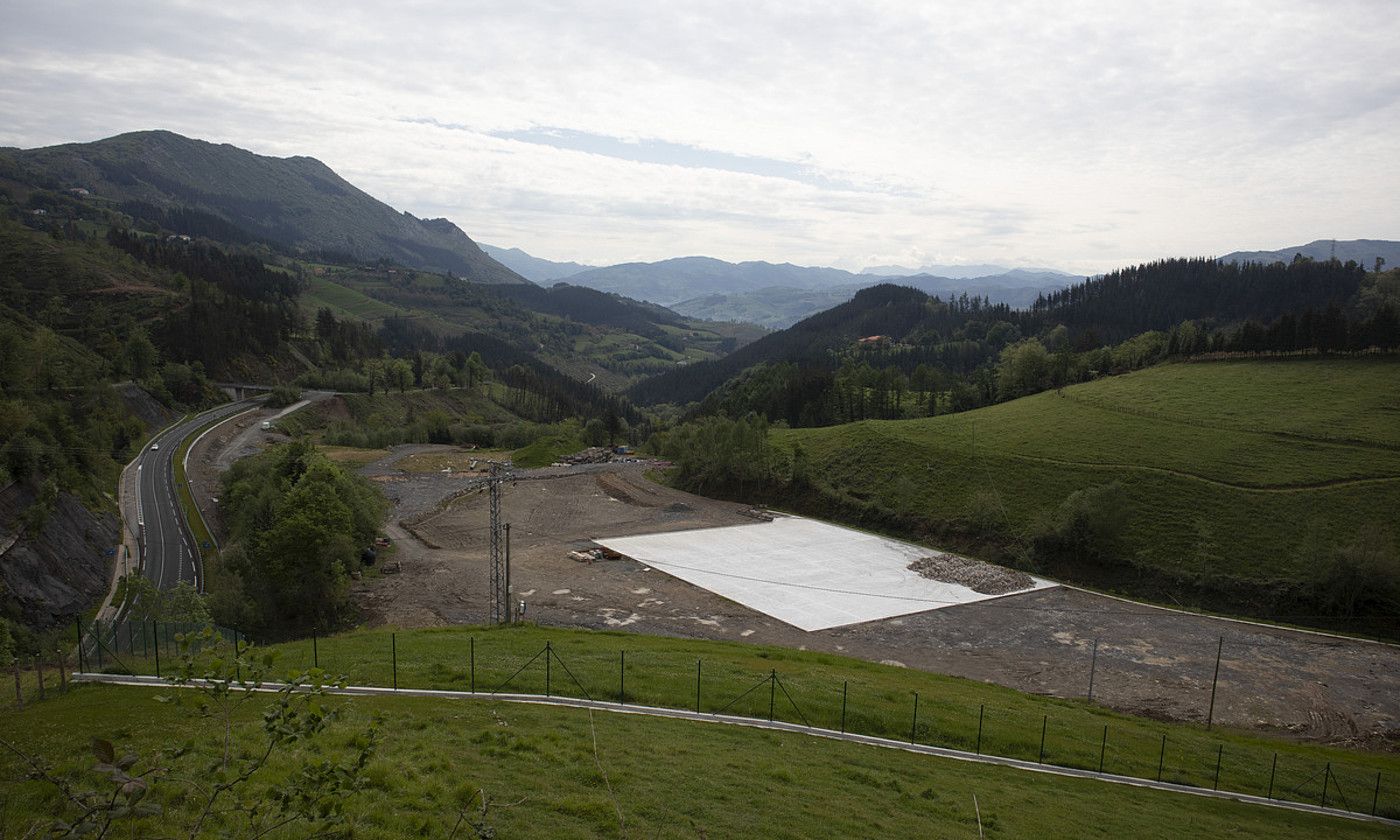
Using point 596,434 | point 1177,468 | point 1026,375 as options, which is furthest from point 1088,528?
point 596,434

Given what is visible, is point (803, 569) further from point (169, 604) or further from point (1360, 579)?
point (169, 604)

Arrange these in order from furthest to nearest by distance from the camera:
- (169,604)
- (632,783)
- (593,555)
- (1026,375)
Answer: (1026,375) → (593,555) → (169,604) → (632,783)

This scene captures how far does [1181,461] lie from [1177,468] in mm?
1508

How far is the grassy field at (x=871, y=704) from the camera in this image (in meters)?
24.9

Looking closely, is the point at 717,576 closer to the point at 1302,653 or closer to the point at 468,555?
the point at 468,555

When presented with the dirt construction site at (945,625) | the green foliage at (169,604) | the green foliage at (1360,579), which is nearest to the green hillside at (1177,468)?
the green foliage at (1360,579)

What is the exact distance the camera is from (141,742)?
611 inches

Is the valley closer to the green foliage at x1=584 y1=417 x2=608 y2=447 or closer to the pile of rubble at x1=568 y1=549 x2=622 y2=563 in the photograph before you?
the pile of rubble at x1=568 y1=549 x2=622 y2=563

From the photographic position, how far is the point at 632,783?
55.0 feet

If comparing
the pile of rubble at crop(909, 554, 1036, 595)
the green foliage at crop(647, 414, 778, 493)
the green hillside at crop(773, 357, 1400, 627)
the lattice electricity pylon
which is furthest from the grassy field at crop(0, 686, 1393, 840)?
the green foliage at crop(647, 414, 778, 493)

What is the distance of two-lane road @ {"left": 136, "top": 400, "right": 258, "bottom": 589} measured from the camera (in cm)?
5128

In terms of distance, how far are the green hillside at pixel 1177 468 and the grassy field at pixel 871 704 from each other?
78.5 feet

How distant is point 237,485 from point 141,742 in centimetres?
4920

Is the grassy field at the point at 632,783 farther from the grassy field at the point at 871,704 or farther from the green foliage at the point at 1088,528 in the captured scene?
the green foliage at the point at 1088,528
